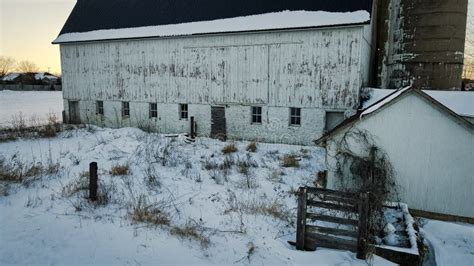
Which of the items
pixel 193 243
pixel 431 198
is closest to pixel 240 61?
pixel 431 198

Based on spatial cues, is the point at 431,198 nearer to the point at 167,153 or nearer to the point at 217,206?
the point at 217,206

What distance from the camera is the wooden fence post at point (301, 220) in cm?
613

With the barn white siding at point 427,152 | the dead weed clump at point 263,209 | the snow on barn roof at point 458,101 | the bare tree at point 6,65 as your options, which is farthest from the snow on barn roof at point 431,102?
the bare tree at point 6,65

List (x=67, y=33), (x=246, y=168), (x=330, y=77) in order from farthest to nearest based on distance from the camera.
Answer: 1. (x=67, y=33)
2. (x=330, y=77)
3. (x=246, y=168)

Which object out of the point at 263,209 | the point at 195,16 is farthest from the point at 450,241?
the point at 195,16

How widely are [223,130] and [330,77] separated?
19.0 ft

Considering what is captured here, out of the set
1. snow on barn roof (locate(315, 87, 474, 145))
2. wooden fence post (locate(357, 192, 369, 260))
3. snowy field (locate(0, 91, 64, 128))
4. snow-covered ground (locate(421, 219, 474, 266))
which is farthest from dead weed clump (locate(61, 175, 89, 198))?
snowy field (locate(0, 91, 64, 128))

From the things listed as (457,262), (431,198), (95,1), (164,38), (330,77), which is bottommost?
(457,262)

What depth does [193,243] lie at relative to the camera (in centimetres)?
625

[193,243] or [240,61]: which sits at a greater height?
[240,61]

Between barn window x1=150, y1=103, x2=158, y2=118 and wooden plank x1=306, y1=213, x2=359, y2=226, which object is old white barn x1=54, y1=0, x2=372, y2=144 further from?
wooden plank x1=306, y1=213, x2=359, y2=226

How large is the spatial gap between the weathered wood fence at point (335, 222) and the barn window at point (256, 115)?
1024cm

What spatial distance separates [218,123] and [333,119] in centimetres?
568

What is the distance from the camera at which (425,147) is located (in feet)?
27.0
